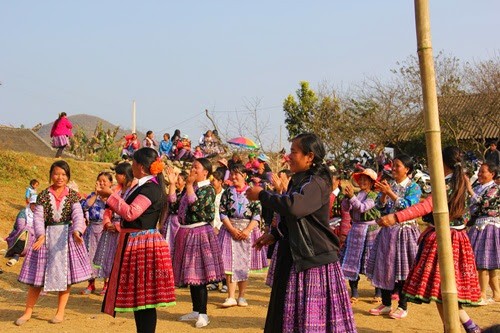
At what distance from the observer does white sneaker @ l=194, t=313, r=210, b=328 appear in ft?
24.7

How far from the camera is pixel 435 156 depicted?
3529mm

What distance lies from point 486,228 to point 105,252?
507cm

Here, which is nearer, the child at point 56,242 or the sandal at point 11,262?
the child at point 56,242

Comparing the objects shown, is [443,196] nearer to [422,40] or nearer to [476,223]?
[422,40]

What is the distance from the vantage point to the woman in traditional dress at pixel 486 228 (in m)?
9.00

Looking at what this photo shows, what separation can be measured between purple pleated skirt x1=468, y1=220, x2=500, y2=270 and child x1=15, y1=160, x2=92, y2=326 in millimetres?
5035

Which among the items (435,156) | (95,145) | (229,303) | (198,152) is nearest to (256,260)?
(229,303)

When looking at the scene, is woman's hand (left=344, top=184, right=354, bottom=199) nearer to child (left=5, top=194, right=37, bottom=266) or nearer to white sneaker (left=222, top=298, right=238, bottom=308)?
white sneaker (left=222, top=298, right=238, bottom=308)

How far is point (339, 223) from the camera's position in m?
10.1

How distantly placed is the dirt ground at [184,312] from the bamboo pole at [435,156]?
396 cm

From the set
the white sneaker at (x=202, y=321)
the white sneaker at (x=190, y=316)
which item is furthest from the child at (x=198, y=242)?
the white sneaker at (x=202, y=321)

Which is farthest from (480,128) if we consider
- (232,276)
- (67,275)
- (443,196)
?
(443,196)

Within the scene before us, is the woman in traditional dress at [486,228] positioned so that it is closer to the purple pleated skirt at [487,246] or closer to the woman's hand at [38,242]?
the purple pleated skirt at [487,246]

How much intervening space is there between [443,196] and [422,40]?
0.79m
